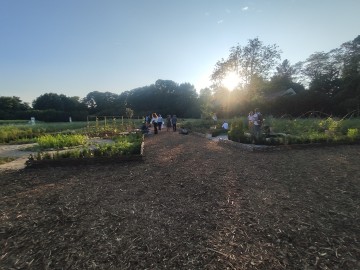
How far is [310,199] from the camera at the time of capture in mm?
4594

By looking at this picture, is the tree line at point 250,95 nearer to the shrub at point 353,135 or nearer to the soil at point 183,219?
the shrub at point 353,135

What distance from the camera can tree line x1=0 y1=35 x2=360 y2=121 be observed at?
30406mm

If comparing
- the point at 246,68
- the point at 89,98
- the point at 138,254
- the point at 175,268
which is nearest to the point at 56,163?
the point at 138,254

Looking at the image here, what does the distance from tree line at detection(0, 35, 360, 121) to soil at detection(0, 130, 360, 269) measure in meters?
24.2

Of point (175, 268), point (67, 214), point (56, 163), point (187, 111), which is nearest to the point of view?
point (175, 268)

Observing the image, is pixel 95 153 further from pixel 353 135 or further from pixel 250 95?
pixel 250 95

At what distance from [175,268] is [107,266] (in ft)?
2.53

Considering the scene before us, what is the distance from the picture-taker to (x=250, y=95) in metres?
38.8

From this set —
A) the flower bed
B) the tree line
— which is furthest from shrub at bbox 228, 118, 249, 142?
the tree line

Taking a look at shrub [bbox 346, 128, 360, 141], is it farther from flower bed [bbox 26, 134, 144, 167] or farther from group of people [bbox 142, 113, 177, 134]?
group of people [bbox 142, 113, 177, 134]

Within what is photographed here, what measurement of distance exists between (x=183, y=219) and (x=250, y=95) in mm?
37564

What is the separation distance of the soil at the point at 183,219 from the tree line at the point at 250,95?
24153 millimetres

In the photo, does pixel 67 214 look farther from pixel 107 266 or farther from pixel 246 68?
pixel 246 68

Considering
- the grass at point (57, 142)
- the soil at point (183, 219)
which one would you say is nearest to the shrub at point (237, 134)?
the soil at point (183, 219)
